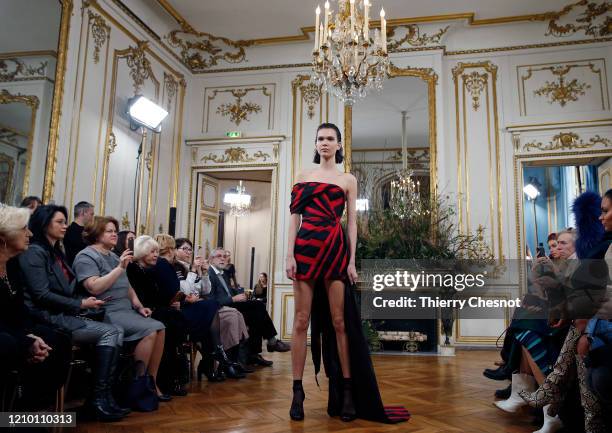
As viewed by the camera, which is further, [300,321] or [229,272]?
[229,272]

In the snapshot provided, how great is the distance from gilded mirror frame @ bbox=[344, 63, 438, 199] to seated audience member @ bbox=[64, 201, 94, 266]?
10.8ft

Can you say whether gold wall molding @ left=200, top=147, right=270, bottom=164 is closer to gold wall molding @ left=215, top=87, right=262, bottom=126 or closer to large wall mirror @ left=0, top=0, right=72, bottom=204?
gold wall molding @ left=215, top=87, right=262, bottom=126

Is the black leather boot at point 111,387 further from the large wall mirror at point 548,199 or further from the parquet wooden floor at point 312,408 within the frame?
the large wall mirror at point 548,199

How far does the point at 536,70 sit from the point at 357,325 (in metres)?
5.34

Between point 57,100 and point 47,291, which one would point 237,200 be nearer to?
point 57,100

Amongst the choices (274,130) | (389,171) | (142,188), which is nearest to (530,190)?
(389,171)

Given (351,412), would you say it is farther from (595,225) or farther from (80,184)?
(80,184)

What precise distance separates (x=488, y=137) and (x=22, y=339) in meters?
5.78

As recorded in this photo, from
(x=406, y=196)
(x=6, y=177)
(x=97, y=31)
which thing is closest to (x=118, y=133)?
(x=97, y=31)

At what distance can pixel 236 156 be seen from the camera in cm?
689

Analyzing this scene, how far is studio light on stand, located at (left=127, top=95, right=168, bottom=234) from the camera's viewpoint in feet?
18.4

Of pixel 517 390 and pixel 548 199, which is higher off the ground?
pixel 548 199

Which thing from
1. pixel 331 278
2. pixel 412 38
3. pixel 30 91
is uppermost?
pixel 412 38

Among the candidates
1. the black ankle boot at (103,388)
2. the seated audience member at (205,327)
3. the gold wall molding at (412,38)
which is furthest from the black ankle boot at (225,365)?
the gold wall molding at (412,38)
